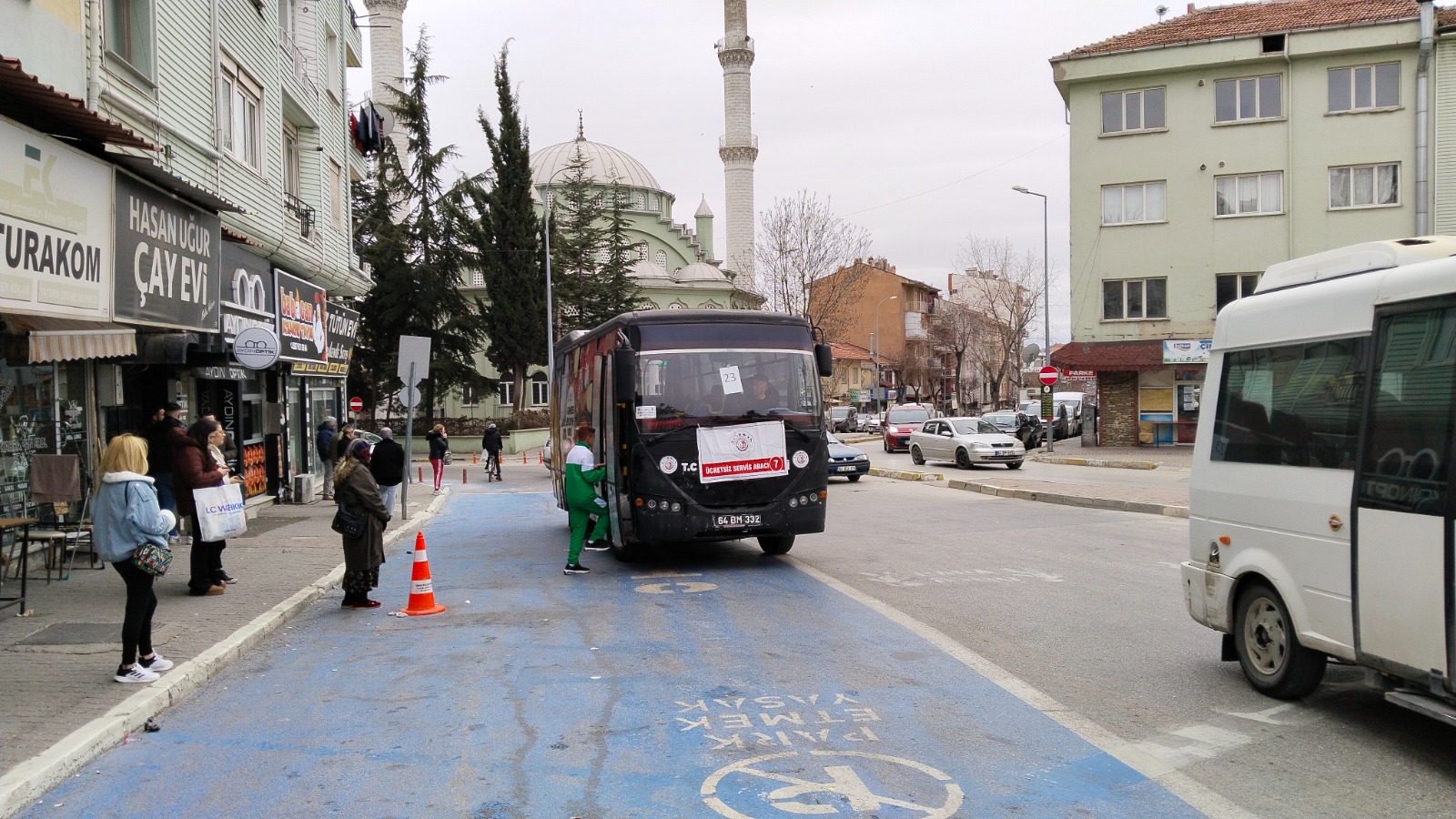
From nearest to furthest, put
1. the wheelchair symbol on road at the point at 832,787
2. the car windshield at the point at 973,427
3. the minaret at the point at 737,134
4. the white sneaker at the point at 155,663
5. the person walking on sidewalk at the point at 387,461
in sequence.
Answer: the wheelchair symbol on road at the point at 832,787 → the white sneaker at the point at 155,663 → the person walking on sidewalk at the point at 387,461 → the car windshield at the point at 973,427 → the minaret at the point at 737,134

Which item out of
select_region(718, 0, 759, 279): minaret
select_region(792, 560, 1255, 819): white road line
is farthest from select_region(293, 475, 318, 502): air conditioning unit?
select_region(718, 0, 759, 279): minaret

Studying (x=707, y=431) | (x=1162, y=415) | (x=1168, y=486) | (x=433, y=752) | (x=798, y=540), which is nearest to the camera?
(x=433, y=752)

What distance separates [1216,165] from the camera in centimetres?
3838

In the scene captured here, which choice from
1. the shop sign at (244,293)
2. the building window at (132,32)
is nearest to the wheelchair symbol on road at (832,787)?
the shop sign at (244,293)

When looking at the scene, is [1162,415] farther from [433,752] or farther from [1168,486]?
[433,752]

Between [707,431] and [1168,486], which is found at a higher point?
[707,431]

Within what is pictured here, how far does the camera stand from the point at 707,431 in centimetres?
1260

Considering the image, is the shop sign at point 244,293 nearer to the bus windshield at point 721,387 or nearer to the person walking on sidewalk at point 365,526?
the person walking on sidewalk at point 365,526

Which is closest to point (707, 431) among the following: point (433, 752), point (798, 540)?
point (798, 540)

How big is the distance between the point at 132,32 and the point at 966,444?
81.6ft

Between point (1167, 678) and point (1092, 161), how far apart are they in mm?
35526

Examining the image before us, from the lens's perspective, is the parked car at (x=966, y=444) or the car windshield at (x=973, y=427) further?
the car windshield at (x=973, y=427)

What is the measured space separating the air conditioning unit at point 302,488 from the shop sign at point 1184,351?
28.3 m

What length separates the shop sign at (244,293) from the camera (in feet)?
54.3
